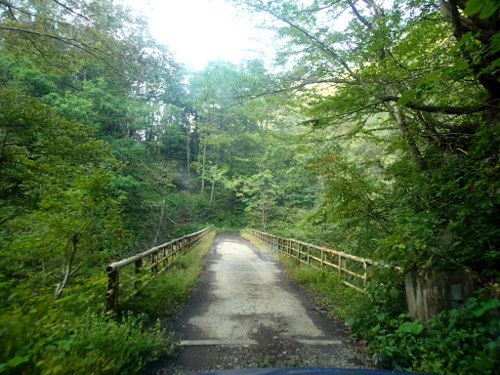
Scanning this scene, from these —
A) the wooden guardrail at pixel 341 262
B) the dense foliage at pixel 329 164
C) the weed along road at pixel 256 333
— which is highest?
the dense foliage at pixel 329 164

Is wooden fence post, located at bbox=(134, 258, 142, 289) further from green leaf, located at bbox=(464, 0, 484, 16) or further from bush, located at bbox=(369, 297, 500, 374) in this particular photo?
green leaf, located at bbox=(464, 0, 484, 16)

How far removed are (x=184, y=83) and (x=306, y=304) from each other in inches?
1430

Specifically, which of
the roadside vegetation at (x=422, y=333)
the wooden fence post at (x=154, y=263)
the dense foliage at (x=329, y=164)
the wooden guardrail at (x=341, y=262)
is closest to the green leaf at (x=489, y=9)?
the dense foliage at (x=329, y=164)

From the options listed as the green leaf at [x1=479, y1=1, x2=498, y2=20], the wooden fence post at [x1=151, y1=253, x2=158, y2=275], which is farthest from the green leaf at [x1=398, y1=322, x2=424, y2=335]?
the wooden fence post at [x1=151, y1=253, x2=158, y2=275]

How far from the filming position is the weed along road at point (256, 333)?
9.74 feet

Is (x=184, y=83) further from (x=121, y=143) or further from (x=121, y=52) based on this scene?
(x=121, y=52)

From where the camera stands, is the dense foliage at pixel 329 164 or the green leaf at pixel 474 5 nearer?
the green leaf at pixel 474 5

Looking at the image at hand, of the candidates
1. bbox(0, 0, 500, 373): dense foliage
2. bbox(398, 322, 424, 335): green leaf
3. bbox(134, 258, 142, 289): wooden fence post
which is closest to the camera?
bbox(0, 0, 500, 373): dense foliage

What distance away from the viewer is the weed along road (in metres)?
2.97

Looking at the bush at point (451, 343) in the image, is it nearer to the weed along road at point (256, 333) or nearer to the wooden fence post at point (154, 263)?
the weed along road at point (256, 333)

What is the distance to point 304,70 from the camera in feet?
20.6

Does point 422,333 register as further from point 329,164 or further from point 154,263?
point 154,263

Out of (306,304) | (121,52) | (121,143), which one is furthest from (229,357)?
(121,143)

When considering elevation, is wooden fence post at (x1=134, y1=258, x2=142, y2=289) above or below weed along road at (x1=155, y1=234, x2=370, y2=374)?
above
